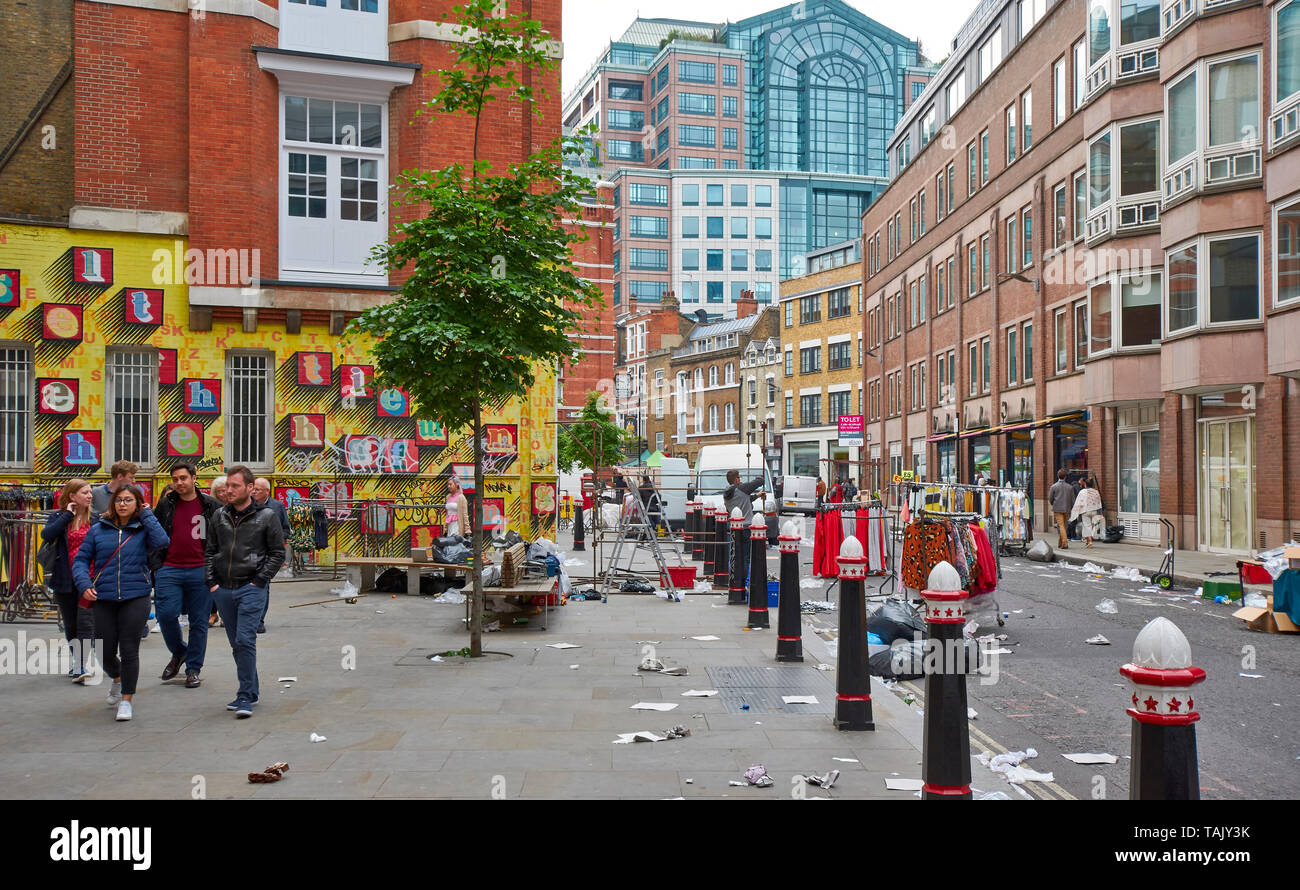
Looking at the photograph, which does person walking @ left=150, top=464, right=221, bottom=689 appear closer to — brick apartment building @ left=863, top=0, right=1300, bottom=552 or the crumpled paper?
the crumpled paper

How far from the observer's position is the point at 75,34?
17734 millimetres

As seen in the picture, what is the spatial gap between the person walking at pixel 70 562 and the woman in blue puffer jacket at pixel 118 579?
63.4 inches

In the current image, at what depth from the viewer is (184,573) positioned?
29.0 feet

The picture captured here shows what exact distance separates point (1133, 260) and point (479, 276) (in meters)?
21.7

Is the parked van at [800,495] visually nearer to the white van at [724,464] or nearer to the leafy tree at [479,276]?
the white van at [724,464]

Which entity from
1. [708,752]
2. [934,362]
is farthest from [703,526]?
[934,362]

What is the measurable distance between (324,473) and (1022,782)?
1501cm

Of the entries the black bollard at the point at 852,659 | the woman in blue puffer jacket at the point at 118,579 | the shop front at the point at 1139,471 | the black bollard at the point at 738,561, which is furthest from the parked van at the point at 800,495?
the woman in blue puffer jacket at the point at 118,579

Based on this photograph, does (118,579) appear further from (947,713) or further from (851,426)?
(851,426)

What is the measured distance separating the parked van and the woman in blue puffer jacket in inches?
1362

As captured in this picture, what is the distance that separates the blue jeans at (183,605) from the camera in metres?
8.72

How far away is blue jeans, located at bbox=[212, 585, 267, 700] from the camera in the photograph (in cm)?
771

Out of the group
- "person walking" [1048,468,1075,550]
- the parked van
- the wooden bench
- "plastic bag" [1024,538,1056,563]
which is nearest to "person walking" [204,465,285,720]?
the wooden bench
